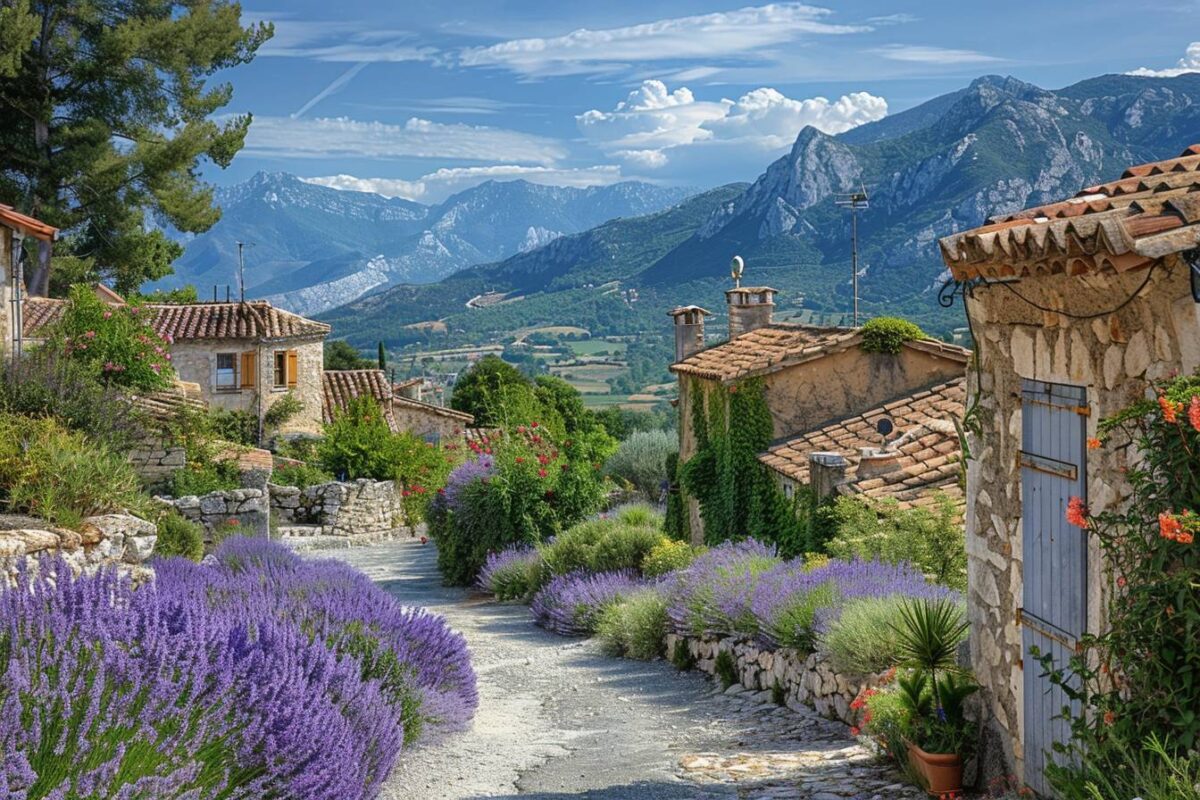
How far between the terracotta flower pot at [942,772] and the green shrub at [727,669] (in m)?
4.70

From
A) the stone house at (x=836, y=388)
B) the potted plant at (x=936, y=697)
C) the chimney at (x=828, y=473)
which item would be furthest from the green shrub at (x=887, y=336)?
the potted plant at (x=936, y=697)

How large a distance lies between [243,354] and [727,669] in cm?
3070

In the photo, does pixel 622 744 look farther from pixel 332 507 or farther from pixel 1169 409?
pixel 332 507

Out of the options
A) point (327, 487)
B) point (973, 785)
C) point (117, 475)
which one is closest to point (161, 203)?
point (327, 487)

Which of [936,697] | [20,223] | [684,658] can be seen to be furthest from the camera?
[20,223]

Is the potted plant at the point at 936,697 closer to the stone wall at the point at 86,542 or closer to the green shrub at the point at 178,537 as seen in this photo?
the stone wall at the point at 86,542

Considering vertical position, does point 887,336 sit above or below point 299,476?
above

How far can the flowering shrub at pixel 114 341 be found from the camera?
21562 mm

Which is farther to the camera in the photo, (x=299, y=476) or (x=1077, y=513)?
(x=299, y=476)

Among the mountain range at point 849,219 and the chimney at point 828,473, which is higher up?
the mountain range at point 849,219

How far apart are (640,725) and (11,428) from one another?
6.51m

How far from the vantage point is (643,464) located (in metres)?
32.2

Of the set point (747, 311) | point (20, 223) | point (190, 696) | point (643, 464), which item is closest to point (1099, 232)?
point (190, 696)

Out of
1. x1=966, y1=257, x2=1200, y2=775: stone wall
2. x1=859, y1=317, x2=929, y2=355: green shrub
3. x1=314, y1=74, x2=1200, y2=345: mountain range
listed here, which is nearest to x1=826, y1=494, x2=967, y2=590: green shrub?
x1=966, y1=257, x2=1200, y2=775: stone wall
